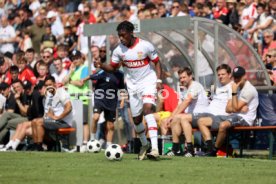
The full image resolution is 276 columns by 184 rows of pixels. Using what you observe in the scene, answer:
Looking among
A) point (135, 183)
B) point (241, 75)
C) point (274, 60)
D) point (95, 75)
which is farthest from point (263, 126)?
point (135, 183)

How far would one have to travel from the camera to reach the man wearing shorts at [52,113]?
20625mm

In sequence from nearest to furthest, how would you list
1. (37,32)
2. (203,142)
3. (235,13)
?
(203,142), (235,13), (37,32)

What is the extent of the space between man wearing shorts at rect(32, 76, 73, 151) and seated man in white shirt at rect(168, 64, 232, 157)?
3.47m

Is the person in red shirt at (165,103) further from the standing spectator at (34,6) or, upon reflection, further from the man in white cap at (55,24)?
the standing spectator at (34,6)

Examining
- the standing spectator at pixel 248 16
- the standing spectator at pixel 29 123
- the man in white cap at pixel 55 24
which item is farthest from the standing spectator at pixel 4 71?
the standing spectator at pixel 248 16

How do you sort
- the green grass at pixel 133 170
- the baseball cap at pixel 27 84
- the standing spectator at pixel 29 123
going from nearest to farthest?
1. the green grass at pixel 133 170
2. the standing spectator at pixel 29 123
3. the baseball cap at pixel 27 84

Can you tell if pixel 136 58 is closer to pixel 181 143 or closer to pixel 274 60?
pixel 181 143

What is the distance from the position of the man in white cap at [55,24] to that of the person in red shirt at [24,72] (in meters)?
4.41

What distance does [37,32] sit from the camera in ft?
97.6

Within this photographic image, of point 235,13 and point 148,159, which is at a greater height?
point 235,13

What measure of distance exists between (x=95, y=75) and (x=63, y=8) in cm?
1079

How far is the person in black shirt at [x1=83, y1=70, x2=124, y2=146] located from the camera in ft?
66.9

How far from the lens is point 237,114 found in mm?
17703

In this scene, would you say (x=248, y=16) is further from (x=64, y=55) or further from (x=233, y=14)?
(x=64, y=55)
